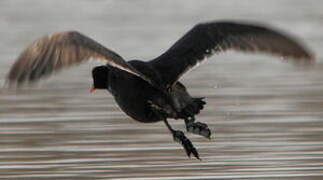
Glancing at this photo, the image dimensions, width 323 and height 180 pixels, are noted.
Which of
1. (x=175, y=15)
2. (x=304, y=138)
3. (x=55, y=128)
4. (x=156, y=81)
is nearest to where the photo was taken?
(x=156, y=81)

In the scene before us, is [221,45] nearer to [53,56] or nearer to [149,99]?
[149,99]

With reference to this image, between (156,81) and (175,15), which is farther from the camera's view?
(175,15)

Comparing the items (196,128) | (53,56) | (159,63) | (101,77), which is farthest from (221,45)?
A: (53,56)

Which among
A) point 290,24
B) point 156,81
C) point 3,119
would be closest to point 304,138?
point 156,81

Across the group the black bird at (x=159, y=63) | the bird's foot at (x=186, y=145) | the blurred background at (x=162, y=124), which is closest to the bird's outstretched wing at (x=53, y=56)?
the black bird at (x=159, y=63)

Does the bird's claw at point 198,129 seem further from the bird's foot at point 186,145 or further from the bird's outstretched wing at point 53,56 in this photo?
the bird's outstretched wing at point 53,56

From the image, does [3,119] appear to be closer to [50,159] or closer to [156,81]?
[50,159]

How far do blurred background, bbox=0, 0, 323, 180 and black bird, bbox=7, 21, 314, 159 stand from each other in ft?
2.00

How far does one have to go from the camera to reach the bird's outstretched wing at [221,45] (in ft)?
34.3

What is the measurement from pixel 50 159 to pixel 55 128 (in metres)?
1.85

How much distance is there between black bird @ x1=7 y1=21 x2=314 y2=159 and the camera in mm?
8914

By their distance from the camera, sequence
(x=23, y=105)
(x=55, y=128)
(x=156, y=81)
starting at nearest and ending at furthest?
(x=156, y=81), (x=55, y=128), (x=23, y=105)

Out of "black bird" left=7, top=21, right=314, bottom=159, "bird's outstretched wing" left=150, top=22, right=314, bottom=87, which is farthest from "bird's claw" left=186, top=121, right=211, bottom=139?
"bird's outstretched wing" left=150, top=22, right=314, bottom=87

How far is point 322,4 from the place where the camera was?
84.6 ft
